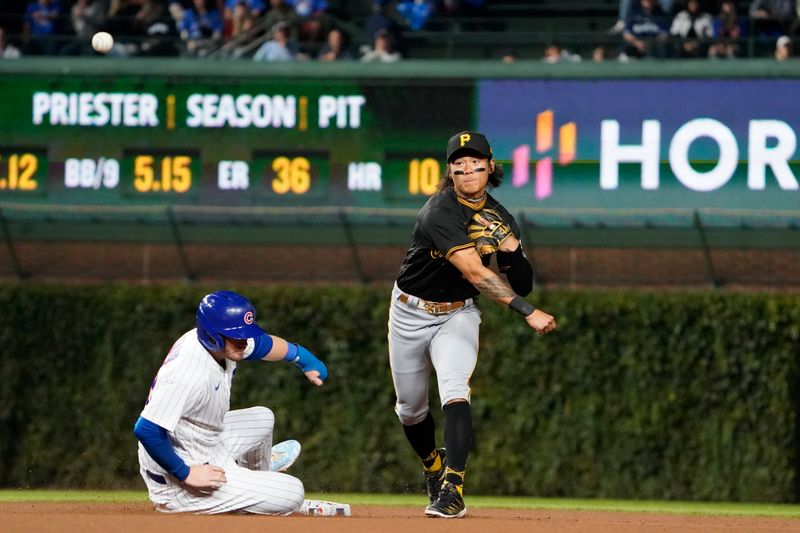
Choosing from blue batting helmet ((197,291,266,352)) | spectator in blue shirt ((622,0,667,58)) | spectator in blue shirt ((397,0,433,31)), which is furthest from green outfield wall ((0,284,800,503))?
blue batting helmet ((197,291,266,352))

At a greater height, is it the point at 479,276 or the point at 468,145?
the point at 468,145

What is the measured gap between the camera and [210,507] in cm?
691

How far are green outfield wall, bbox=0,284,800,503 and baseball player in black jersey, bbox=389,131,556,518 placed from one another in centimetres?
445

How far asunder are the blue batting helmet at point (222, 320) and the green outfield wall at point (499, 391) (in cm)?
526

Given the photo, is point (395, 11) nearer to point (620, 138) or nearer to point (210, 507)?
point (620, 138)

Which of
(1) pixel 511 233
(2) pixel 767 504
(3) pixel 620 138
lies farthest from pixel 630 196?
(1) pixel 511 233

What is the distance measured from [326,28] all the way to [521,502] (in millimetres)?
6387

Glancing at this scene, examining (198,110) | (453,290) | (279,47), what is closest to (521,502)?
(453,290)

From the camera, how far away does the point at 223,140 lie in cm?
1419

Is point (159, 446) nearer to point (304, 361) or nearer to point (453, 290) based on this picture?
point (304, 361)

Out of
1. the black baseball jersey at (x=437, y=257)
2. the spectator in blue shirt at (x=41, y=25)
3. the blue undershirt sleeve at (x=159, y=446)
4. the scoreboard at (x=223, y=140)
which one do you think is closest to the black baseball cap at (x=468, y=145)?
the black baseball jersey at (x=437, y=257)

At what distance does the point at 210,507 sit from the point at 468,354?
150 cm

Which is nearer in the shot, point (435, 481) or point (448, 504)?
point (448, 504)

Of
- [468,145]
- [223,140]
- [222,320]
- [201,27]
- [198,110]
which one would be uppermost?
[201,27]
